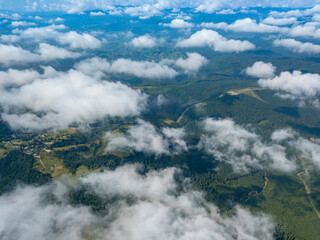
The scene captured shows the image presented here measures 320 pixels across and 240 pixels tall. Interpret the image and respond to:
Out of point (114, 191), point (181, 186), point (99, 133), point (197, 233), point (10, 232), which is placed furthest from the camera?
point (99, 133)

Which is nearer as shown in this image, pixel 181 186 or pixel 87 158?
pixel 181 186

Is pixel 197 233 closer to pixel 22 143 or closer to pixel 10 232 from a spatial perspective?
pixel 10 232

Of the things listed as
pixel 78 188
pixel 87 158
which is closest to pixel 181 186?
pixel 78 188

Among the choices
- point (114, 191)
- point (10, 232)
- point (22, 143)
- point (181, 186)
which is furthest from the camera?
point (22, 143)

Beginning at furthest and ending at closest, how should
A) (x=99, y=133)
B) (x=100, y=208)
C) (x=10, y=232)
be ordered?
(x=99, y=133) < (x=100, y=208) < (x=10, y=232)

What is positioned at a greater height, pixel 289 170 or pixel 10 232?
pixel 10 232

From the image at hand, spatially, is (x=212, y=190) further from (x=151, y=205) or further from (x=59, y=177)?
(x=59, y=177)

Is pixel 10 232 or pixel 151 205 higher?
pixel 10 232

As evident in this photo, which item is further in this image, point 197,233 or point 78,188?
point 78,188

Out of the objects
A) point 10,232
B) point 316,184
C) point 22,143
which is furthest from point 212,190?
point 22,143
